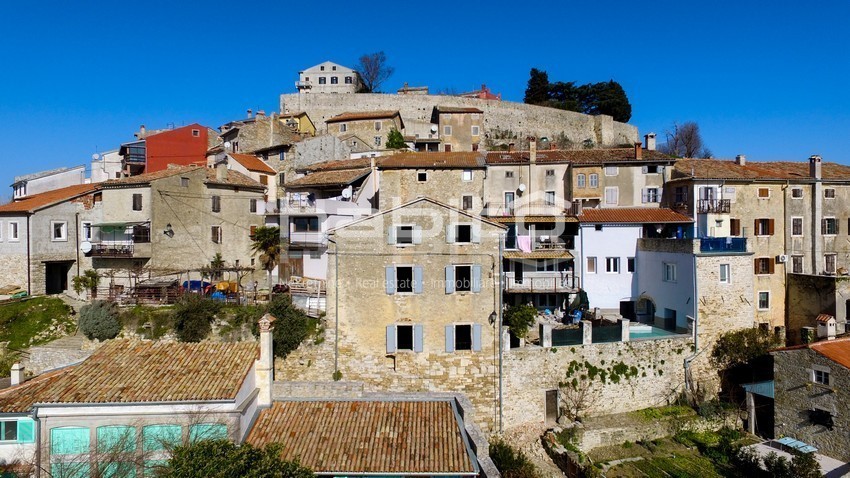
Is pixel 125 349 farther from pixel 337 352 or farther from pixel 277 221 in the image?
pixel 277 221

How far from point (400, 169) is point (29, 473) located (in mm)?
25364

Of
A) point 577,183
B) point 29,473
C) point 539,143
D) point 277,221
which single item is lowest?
point 29,473

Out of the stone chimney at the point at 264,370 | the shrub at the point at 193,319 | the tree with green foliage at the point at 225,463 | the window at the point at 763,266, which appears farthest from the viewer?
the window at the point at 763,266

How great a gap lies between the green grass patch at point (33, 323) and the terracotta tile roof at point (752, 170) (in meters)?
35.0

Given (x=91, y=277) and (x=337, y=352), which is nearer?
(x=337, y=352)

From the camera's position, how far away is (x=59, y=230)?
3012 centimetres

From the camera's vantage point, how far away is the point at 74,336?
81.5ft

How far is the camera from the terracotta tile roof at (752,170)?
3106cm

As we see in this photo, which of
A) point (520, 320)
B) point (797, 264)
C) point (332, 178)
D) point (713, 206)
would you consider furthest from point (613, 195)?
point (332, 178)

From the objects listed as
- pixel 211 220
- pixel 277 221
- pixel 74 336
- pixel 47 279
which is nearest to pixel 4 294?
pixel 47 279

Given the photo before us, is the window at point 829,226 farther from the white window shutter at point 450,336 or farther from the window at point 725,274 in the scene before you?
the white window shutter at point 450,336

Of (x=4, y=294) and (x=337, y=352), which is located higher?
(x=4, y=294)

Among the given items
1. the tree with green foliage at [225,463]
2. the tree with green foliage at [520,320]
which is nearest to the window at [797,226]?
the tree with green foliage at [520,320]

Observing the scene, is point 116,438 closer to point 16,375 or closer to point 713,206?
point 16,375
